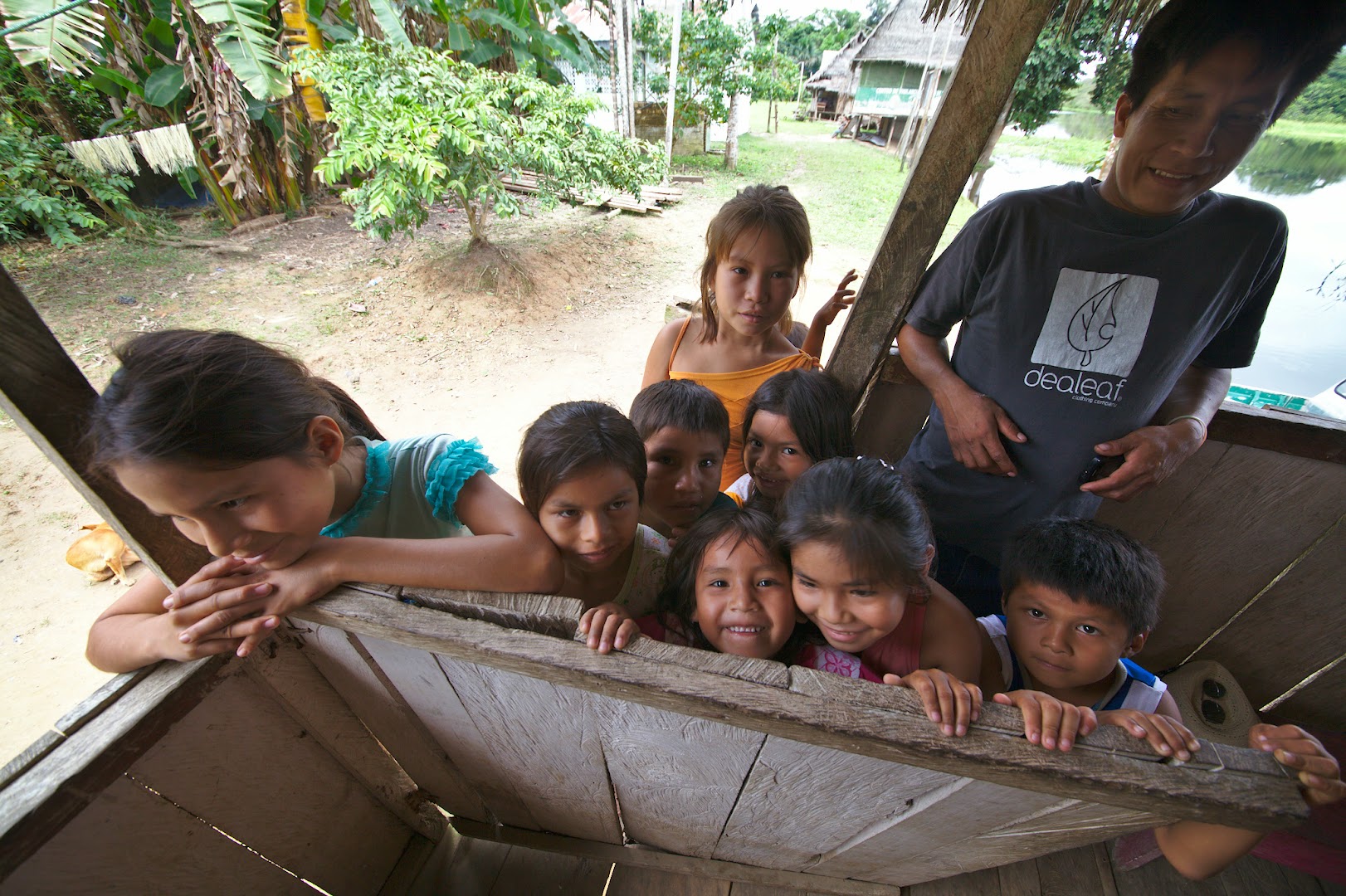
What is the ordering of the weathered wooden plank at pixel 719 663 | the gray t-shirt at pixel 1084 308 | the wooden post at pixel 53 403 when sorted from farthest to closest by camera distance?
the gray t-shirt at pixel 1084 308
the weathered wooden plank at pixel 719 663
the wooden post at pixel 53 403

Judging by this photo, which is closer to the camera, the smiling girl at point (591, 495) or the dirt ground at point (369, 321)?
the smiling girl at point (591, 495)

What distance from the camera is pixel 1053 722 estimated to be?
868 millimetres

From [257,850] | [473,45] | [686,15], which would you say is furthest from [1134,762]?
[686,15]

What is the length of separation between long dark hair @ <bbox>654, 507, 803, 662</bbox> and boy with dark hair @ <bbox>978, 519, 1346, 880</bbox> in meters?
0.50

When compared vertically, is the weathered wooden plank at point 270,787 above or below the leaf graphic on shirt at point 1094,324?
below

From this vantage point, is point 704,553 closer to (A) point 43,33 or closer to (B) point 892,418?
(B) point 892,418

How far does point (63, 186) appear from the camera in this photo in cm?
667

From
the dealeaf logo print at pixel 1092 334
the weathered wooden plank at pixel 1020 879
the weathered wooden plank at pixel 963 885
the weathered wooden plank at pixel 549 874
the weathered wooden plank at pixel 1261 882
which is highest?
the dealeaf logo print at pixel 1092 334

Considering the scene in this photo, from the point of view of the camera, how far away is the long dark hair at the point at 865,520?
1.16m

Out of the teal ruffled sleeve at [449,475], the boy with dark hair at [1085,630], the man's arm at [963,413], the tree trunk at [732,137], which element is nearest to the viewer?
the boy with dark hair at [1085,630]

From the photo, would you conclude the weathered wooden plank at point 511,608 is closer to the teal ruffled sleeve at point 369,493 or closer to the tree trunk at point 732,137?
the teal ruffled sleeve at point 369,493

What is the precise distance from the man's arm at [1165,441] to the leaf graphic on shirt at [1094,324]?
0.77 ft

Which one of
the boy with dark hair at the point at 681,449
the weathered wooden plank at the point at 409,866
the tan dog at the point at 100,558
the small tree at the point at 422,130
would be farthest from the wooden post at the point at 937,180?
the small tree at the point at 422,130

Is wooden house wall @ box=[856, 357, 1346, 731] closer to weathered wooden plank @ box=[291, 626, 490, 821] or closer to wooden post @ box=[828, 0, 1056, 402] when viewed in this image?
wooden post @ box=[828, 0, 1056, 402]
